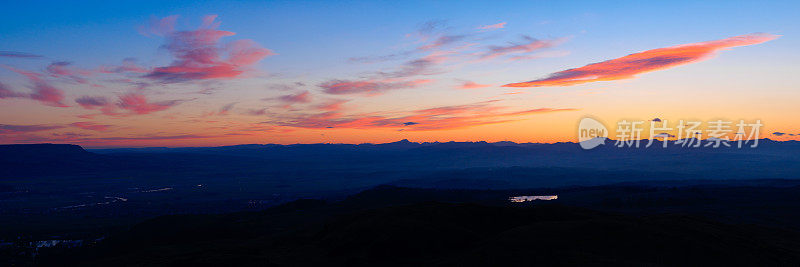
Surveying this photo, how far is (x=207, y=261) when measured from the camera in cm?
5638

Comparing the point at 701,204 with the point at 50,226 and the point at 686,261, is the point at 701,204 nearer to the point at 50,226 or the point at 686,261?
the point at 686,261

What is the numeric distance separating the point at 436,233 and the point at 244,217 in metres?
95.5

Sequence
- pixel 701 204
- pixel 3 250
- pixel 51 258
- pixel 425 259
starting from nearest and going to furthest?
pixel 425 259
pixel 51 258
pixel 3 250
pixel 701 204

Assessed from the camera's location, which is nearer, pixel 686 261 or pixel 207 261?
pixel 686 261

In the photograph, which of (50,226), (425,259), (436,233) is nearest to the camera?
(425,259)

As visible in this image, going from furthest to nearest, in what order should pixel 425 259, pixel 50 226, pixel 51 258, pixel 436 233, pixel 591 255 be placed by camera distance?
pixel 50 226 < pixel 51 258 < pixel 436 233 < pixel 425 259 < pixel 591 255

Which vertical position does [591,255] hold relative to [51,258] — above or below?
above

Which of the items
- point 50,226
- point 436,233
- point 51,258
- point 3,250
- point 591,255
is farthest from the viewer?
point 50,226

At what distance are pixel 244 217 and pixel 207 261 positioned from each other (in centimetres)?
8873

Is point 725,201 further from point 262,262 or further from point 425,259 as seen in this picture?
point 262,262

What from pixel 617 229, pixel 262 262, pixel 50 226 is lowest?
pixel 50 226

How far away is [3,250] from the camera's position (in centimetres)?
12481

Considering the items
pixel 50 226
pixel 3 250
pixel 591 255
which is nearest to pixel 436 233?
pixel 591 255

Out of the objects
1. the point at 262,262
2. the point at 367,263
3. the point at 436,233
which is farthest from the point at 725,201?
the point at 262,262
